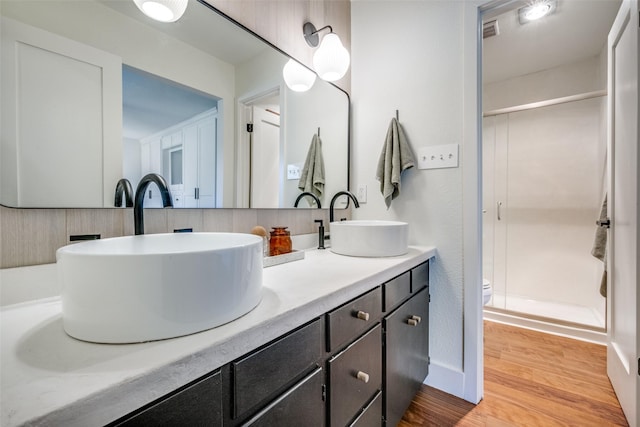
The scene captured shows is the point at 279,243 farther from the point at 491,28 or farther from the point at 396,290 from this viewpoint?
the point at 491,28

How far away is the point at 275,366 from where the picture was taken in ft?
1.79

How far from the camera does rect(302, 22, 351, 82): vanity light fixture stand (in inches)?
56.2

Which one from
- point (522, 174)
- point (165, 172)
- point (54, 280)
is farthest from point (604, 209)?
point (54, 280)

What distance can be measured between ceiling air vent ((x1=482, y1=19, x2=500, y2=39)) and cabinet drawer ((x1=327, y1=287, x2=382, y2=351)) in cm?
212

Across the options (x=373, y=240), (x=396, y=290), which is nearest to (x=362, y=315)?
(x=396, y=290)

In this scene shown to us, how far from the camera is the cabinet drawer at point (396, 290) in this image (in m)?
0.98

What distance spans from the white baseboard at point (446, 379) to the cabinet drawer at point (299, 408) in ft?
3.45

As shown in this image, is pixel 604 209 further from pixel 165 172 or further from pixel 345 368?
pixel 165 172

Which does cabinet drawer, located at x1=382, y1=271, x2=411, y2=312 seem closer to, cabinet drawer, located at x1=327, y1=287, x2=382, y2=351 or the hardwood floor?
cabinet drawer, located at x1=327, y1=287, x2=382, y2=351

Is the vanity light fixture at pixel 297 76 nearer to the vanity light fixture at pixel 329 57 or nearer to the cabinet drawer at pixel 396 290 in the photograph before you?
the vanity light fixture at pixel 329 57

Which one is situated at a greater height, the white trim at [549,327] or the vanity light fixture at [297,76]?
the vanity light fixture at [297,76]

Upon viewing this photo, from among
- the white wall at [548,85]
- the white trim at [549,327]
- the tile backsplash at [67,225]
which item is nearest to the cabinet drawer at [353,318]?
the tile backsplash at [67,225]

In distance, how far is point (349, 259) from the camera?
1.15 meters

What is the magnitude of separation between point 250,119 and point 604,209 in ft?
6.82
